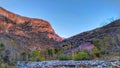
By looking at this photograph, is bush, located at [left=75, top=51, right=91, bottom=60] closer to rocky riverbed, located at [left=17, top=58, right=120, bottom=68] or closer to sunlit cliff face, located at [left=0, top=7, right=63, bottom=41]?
rocky riverbed, located at [left=17, top=58, right=120, bottom=68]

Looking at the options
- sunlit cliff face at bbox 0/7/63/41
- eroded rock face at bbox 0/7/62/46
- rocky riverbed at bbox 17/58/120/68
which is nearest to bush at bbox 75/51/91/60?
rocky riverbed at bbox 17/58/120/68

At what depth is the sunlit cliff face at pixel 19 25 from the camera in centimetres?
2823

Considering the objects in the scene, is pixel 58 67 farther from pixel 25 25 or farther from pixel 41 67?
pixel 25 25

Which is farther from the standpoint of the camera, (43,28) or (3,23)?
(43,28)

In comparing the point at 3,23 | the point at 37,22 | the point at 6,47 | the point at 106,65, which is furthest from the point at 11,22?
the point at 106,65

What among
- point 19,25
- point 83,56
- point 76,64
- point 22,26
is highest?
point 19,25

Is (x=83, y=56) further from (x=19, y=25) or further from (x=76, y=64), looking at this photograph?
(x=19, y=25)

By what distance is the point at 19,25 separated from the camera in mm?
30812

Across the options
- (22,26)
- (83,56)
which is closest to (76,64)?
(83,56)

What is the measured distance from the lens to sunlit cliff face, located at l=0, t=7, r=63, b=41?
2823cm

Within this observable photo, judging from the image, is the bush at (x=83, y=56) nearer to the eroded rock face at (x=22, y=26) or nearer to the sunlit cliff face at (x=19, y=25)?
the eroded rock face at (x=22, y=26)

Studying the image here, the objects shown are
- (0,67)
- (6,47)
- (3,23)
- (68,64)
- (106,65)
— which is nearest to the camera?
(106,65)

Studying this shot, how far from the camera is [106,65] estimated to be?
11.2m

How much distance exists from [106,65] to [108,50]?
7.62 feet
